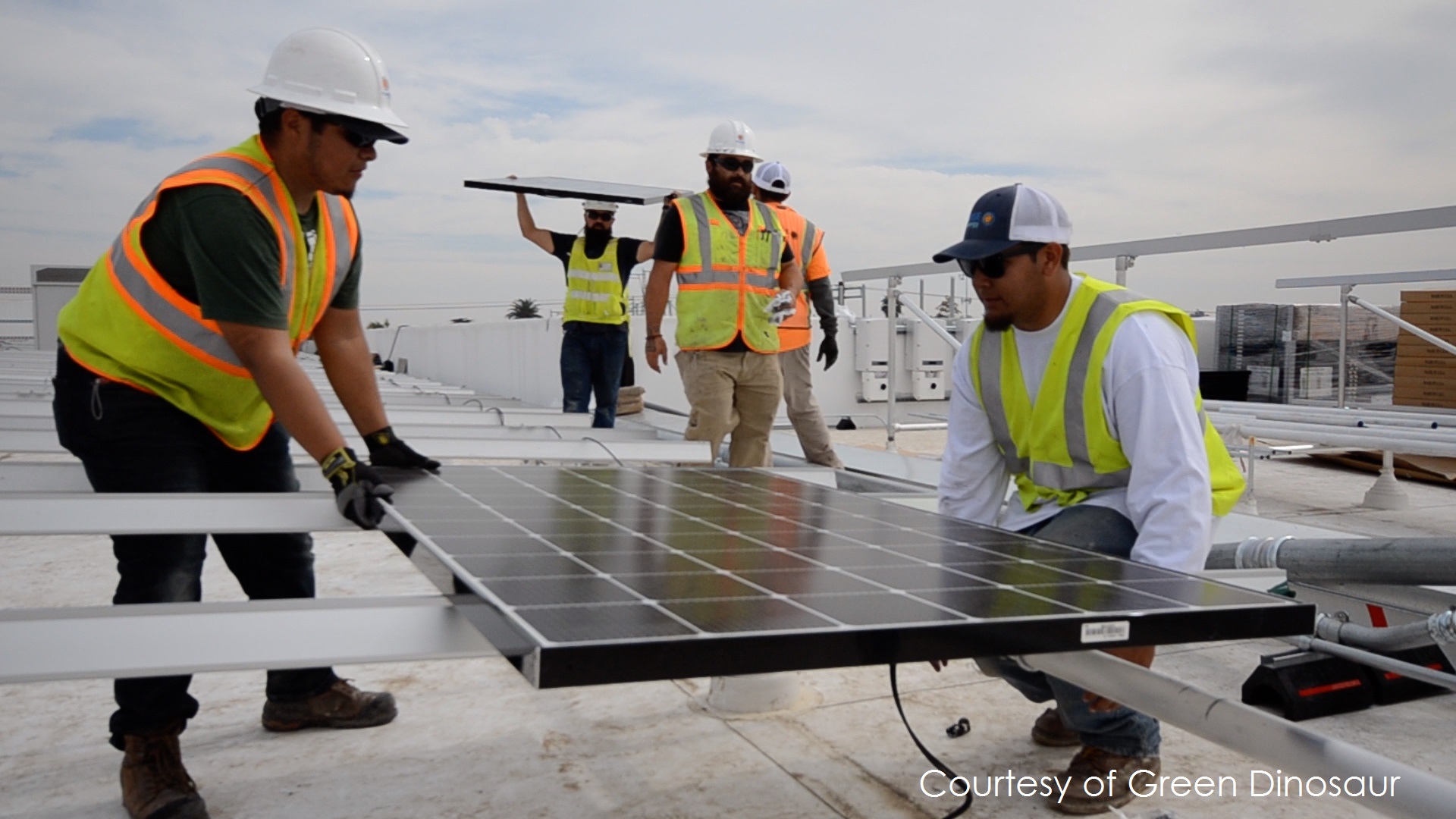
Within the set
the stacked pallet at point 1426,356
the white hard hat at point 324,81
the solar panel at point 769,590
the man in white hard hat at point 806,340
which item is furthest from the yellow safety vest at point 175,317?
the stacked pallet at point 1426,356

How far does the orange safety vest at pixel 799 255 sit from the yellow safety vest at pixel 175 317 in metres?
3.67

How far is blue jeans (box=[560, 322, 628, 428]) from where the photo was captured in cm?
786

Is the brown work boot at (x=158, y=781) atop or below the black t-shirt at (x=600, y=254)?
below

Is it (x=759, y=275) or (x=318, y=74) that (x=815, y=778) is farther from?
(x=759, y=275)

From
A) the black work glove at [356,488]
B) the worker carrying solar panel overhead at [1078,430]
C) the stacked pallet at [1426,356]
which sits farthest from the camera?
the stacked pallet at [1426,356]

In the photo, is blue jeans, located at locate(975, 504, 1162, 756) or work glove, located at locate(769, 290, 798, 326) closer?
blue jeans, located at locate(975, 504, 1162, 756)

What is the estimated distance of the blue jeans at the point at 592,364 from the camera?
7.86m

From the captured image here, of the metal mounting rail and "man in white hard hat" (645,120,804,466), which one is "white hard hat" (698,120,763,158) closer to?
"man in white hard hat" (645,120,804,466)

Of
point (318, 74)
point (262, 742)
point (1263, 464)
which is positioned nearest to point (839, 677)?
point (262, 742)

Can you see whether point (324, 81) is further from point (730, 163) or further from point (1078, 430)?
point (730, 163)

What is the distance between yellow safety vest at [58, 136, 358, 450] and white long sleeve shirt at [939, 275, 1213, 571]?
199 centimetres

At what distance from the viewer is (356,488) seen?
2410 millimetres

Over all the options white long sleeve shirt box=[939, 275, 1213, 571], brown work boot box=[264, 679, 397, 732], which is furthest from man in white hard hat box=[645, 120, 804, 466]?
white long sleeve shirt box=[939, 275, 1213, 571]

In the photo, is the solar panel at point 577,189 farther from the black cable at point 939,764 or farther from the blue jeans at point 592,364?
the black cable at point 939,764
